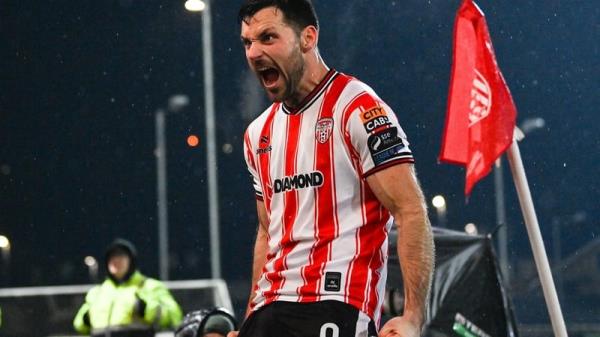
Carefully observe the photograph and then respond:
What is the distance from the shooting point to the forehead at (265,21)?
3.18 meters

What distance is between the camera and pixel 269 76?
320 cm

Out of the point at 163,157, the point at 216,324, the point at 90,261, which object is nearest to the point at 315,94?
the point at 216,324

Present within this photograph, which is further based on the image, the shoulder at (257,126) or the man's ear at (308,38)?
the shoulder at (257,126)

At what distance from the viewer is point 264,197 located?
132 inches

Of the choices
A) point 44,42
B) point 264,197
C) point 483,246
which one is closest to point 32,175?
point 44,42

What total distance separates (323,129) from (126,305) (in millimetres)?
5158

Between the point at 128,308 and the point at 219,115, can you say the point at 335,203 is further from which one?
the point at 219,115

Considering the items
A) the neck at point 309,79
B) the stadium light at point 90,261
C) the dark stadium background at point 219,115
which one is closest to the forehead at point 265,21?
the neck at point 309,79

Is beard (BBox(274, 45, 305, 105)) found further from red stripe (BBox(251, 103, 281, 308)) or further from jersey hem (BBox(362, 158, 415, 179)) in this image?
jersey hem (BBox(362, 158, 415, 179))

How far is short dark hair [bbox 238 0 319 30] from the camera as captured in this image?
3.20 meters

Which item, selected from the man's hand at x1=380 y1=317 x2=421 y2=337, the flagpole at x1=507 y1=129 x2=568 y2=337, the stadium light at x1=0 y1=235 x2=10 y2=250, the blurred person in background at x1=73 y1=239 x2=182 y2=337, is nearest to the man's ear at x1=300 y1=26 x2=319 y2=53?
the man's hand at x1=380 y1=317 x2=421 y2=337

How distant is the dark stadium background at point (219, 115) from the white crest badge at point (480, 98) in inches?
101

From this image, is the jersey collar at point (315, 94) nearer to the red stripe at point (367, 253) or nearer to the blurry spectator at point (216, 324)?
the red stripe at point (367, 253)

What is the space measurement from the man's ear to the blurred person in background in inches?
197
